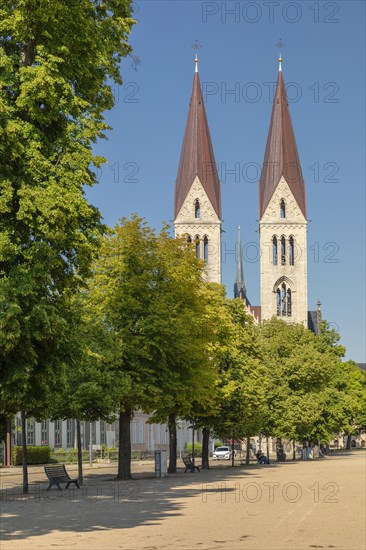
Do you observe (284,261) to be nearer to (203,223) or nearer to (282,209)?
(282,209)

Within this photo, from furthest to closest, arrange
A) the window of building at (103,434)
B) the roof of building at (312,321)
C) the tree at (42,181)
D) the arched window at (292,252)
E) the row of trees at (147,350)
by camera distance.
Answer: the roof of building at (312,321), the arched window at (292,252), the window of building at (103,434), the row of trees at (147,350), the tree at (42,181)

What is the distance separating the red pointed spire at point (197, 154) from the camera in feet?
412

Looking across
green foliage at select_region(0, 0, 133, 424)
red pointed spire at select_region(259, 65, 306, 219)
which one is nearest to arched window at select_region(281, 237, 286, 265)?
red pointed spire at select_region(259, 65, 306, 219)

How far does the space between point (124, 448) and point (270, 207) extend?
296 feet

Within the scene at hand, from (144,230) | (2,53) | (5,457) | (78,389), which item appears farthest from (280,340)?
(2,53)

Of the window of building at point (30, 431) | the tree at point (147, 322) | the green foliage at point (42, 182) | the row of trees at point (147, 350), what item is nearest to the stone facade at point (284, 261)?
the window of building at point (30, 431)

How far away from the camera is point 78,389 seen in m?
36.0

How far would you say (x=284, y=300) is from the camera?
429 feet

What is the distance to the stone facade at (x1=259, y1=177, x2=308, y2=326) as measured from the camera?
129125 mm

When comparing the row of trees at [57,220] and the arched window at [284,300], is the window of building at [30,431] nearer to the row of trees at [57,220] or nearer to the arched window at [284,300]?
the row of trees at [57,220]

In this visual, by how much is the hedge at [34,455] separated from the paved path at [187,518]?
3008 cm

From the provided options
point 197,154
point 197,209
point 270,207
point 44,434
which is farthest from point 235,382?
point 270,207

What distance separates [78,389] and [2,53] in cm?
1648

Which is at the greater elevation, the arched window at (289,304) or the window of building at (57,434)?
the arched window at (289,304)
